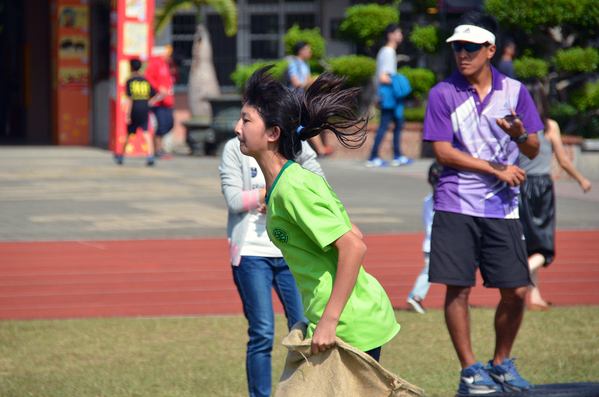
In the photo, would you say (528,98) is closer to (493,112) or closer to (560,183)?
(493,112)

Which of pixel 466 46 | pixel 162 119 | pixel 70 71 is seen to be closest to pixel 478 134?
pixel 466 46

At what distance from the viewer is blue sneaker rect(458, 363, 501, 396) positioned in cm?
378

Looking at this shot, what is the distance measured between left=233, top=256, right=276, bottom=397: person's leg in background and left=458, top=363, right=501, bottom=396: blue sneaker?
105 centimetres

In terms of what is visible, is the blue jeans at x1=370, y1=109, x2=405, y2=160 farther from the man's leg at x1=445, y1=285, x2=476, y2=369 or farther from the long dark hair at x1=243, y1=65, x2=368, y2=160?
the long dark hair at x1=243, y1=65, x2=368, y2=160

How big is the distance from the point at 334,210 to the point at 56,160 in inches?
530

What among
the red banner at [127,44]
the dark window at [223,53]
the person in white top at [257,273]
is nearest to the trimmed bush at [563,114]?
the red banner at [127,44]

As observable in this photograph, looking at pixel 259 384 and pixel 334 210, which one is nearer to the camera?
pixel 334 210

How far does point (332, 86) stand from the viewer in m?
2.74

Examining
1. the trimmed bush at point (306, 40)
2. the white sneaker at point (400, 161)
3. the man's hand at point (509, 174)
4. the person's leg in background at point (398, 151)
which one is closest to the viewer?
the man's hand at point (509, 174)

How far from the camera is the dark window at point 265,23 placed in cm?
2000

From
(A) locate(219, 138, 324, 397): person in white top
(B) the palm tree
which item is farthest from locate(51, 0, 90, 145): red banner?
(A) locate(219, 138, 324, 397): person in white top

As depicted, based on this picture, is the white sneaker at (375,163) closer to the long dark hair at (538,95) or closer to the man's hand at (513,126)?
the long dark hair at (538,95)

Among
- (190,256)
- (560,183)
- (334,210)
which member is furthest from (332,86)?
(560,183)

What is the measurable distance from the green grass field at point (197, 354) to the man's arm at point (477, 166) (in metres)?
1.16
